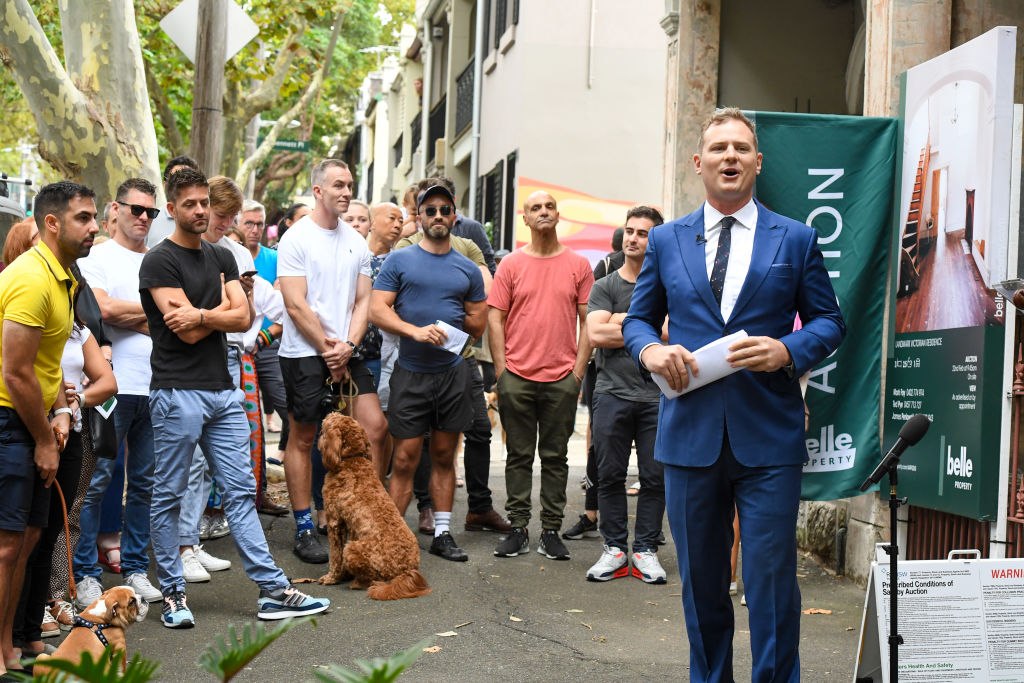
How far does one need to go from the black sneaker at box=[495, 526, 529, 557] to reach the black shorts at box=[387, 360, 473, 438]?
0.83m

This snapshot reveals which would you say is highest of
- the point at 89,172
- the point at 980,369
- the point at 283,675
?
the point at 89,172

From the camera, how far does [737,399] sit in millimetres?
4117

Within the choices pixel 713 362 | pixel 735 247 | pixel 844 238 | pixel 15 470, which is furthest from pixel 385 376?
pixel 713 362

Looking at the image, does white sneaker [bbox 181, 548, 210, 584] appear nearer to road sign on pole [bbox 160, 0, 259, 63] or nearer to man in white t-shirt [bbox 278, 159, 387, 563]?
man in white t-shirt [bbox 278, 159, 387, 563]

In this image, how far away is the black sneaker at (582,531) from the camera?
891 cm

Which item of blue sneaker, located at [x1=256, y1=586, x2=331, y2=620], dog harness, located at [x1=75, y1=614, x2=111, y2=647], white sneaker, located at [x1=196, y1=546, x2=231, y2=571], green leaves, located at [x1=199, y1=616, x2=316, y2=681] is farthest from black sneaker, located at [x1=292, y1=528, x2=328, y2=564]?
green leaves, located at [x1=199, y1=616, x2=316, y2=681]

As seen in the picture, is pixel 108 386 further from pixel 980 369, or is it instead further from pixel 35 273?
pixel 980 369

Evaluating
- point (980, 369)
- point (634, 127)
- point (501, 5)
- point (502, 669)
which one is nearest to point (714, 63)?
point (980, 369)

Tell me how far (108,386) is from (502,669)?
2359 mm

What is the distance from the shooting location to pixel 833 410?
695 centimetres

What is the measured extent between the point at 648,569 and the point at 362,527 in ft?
6.22

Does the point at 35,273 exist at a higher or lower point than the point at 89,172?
lower

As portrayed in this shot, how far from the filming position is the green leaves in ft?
6.07

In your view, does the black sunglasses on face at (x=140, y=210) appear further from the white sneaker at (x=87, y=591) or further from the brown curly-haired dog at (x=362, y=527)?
the white sneaker at (x=87, y=591)
